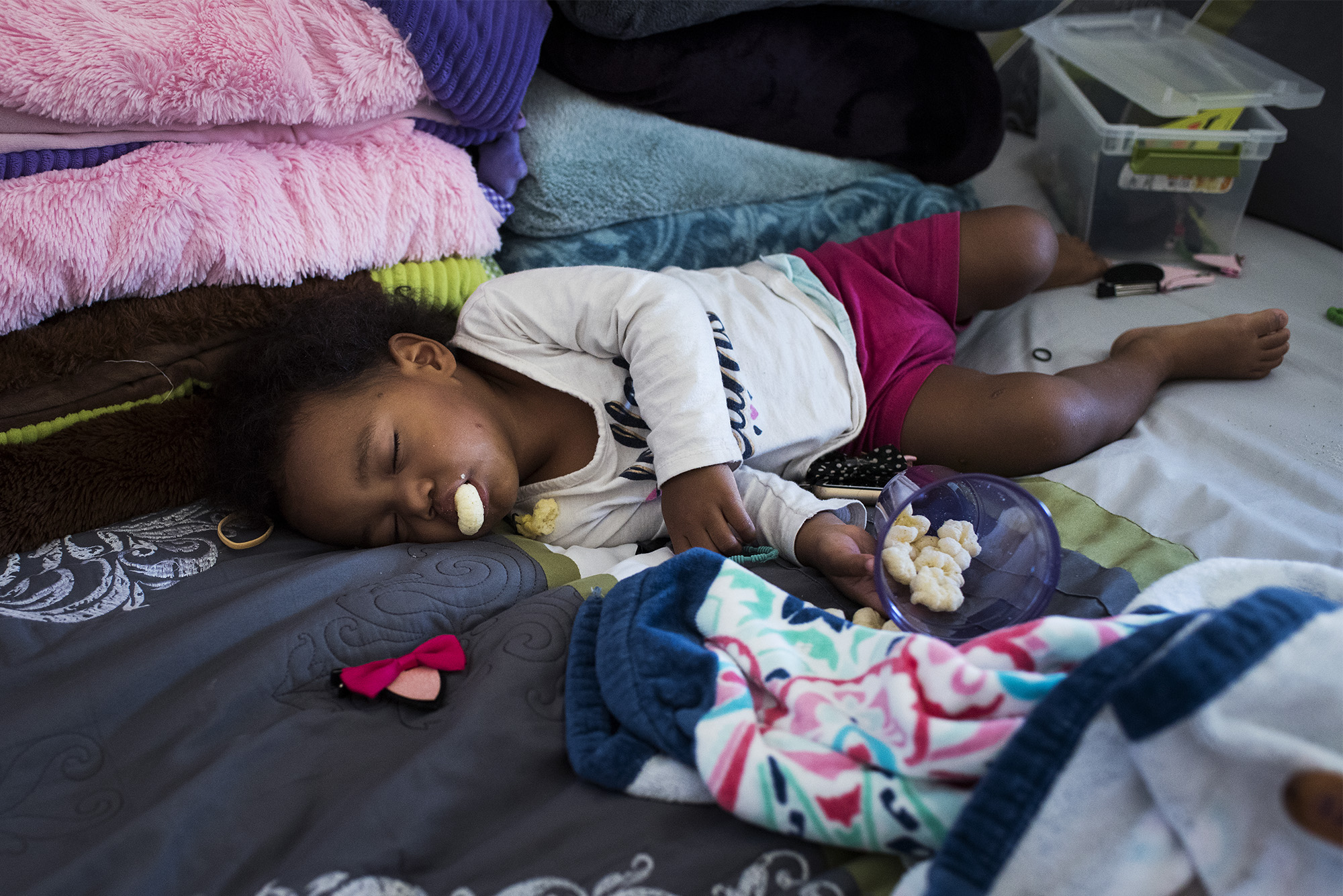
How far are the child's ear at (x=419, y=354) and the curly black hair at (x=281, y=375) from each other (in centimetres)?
1

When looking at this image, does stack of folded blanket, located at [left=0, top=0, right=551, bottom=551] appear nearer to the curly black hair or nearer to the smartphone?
the curly black hair

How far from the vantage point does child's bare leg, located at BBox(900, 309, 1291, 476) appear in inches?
41.1

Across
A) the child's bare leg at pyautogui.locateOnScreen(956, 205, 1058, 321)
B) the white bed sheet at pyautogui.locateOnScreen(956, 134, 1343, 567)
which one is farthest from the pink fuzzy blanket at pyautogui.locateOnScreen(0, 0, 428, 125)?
the white bed sheet at pyautogui.locateOnScreen(956, 134, 1343, 567)

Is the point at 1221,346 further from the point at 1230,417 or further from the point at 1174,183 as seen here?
the point at 1174,183

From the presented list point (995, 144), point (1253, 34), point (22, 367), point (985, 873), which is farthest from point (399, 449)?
point (1253, 34)

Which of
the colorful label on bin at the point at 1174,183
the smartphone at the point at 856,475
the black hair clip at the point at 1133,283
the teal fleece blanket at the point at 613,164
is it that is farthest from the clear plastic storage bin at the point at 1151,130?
the smartphone at the point at 856,475

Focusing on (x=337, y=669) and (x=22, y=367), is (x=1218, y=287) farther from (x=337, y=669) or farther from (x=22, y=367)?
(x=22, y=367)

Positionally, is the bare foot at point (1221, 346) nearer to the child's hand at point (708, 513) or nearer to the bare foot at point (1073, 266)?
the bare foot at point (1073, 266)

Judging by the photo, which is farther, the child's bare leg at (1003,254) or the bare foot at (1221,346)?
the child's bare leg at (1003,254)

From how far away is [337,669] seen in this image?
0.74m

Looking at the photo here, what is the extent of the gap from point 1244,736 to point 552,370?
2.67ft

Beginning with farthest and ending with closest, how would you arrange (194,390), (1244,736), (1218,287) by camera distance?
(1218,287) → (194,390) → (1244,736)

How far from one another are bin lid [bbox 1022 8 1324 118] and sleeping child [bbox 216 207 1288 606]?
0.30 meters

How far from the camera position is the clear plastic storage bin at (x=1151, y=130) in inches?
51.0
